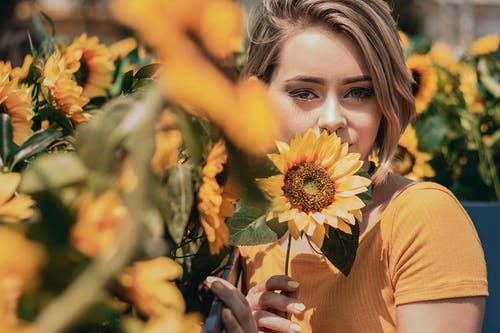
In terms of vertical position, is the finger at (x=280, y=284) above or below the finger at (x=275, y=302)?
above

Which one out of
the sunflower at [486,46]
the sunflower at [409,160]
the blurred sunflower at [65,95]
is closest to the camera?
the blurred sunflower at [65,95]

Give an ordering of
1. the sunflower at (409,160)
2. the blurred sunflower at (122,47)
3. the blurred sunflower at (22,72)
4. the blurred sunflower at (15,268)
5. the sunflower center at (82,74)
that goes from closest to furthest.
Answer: the blurred sunflower at (15,268) → the blurred sunflower at (22,72) → the sunflower center at (82,74) → the blurred sunflower at (122,47) → the sunflower at (409,160)

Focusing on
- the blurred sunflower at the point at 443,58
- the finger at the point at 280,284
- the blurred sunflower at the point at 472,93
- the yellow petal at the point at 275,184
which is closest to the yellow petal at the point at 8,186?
the yellow petal at the point at 275,184

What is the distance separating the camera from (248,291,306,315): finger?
914 mm

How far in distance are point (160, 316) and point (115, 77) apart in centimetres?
133

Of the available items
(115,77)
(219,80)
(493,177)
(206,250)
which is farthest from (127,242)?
(493,177)

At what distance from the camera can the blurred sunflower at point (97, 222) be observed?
0.32 meters

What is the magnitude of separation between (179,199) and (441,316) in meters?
0.69

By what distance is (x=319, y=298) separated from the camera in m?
1.15

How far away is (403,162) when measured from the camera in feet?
6.07

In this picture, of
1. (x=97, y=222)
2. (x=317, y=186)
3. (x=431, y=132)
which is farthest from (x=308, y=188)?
(x=431, y=132)

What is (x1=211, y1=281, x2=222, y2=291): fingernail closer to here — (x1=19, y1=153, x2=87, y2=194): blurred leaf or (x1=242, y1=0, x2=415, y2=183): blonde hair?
(x1=19, y1=153, x2=87, y2=194): blurred leaf

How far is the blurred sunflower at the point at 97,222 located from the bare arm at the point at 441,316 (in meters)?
0.83

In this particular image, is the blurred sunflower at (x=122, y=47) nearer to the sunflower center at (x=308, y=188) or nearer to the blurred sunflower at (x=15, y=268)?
the sunflower center at (x=308, y=188)
